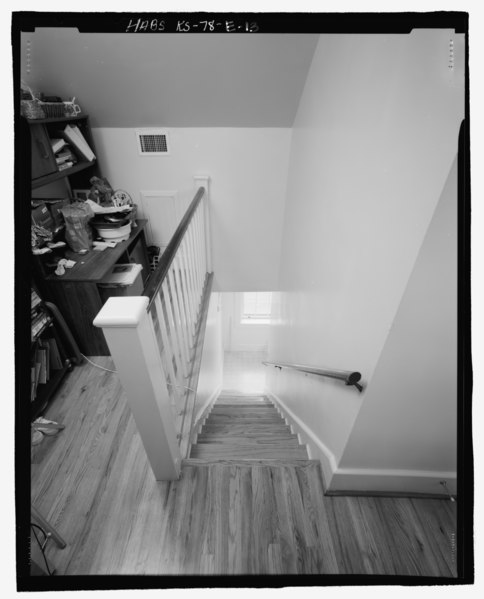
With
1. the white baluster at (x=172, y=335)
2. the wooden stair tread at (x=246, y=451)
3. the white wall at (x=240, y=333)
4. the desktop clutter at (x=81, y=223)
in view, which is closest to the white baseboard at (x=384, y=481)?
the wooden stair tread at (x=246, y=451)

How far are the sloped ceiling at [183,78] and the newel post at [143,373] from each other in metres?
1.38

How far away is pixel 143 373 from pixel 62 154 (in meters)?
1.91

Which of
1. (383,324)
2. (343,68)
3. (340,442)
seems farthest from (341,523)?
(343,68)

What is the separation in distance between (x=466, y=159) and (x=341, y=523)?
4.01 ft

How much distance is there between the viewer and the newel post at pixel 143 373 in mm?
836

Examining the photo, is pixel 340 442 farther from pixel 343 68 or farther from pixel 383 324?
pixel 343 68

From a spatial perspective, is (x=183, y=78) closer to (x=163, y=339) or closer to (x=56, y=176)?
(x=56, y=176)

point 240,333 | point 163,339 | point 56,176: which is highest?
point 56,176

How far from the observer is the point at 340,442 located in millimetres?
1154

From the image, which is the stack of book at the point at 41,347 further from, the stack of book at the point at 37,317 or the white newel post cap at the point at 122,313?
the white newel post cap at the point at 122,313

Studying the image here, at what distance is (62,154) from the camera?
81.4 inches

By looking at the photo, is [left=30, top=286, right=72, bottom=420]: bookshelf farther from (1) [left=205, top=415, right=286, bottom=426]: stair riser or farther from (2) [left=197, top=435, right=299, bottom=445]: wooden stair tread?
(1) [left=205, top=415, right=286, bottom=426]: stair riser

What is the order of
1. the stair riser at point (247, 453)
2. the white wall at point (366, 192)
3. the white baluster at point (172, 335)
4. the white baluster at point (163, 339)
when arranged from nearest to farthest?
1. the white wall at point (366, 192)
2. the white baluster at point (163, 339)
3. the white baluster at point (172, 335)
4. the stair riser at point (247, 453)

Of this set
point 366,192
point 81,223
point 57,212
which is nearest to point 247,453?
point 366,192
